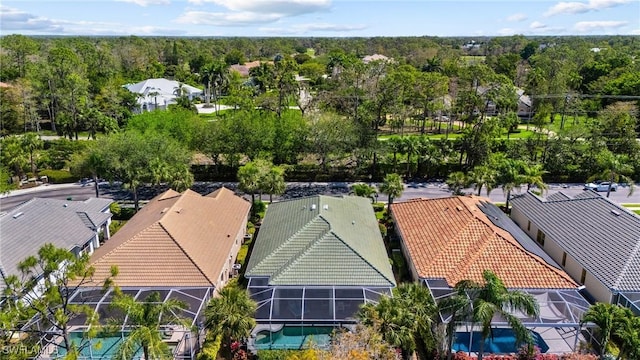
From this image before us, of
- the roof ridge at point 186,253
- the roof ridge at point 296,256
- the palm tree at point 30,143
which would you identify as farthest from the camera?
the palm tree at point 30,143

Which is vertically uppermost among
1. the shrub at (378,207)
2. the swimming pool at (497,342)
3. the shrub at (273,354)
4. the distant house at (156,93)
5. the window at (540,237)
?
the distant house at (156,93)

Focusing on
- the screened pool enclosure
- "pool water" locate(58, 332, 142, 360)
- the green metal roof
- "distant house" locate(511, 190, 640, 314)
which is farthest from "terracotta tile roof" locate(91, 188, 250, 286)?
"distant house" locate(511, 190, 640, 314)

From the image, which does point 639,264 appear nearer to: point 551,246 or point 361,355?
point 551,246

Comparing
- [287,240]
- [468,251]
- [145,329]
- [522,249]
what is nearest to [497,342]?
[468,251]

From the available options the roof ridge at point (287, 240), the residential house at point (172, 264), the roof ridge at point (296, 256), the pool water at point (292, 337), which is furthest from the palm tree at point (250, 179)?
the pool water at point (292, 337)

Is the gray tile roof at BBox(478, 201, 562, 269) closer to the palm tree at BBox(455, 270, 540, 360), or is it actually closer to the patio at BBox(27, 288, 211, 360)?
the palm tree at BBox(455, 270, 540, 360)

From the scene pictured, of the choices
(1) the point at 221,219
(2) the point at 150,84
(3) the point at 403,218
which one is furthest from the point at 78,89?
(3) the point at 403,218

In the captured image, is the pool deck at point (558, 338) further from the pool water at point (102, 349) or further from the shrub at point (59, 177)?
the shrub at point (59, 177)
